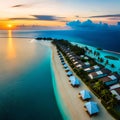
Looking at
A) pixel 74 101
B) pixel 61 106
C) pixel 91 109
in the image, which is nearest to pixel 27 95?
pixel 61 106

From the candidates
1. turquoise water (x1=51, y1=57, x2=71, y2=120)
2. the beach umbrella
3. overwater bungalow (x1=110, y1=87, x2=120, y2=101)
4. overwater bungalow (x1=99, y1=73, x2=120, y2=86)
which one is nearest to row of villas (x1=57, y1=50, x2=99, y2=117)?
the beach umbrella

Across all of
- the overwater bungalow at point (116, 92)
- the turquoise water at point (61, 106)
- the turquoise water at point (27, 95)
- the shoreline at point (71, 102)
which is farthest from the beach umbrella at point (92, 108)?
the overwater bungalow at point (116, 92)

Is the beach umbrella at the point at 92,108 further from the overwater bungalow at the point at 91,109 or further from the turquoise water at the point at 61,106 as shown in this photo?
the turquoise water at the point at 61,106

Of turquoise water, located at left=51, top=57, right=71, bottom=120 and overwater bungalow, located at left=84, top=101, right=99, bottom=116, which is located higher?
overwater bungalow, located at left=84, top=101, right=99, bottom=116

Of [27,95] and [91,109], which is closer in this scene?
[91,109]

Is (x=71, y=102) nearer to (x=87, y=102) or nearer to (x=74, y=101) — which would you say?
(x=74, y=101)

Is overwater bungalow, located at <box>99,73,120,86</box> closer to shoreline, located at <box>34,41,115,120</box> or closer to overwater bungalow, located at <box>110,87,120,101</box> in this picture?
shoreline, located at <box>34,41,115,120</box>

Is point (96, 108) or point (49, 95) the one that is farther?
point (49, 95)

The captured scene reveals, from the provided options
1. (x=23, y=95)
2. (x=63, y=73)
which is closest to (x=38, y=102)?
(x=23, y=95)

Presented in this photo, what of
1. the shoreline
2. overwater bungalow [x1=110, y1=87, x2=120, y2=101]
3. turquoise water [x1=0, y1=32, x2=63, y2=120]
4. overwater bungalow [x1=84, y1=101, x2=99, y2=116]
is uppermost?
overwater bungalow [x1=110, y1=87, x2=120, y2=101]

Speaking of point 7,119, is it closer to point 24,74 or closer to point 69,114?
point 69,114

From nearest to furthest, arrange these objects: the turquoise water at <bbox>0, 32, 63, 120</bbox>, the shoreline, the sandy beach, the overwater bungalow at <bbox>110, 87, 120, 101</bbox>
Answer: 1. the sandy beach
2. the shoreline
3. the turquoise water at <bbox>0, 32, 63, 120</bbox>
4. the overwater bungalow at <bbox>110, 87, 120, 101</bbox>
